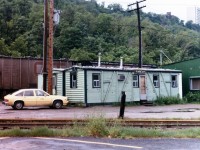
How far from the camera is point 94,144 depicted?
1033 centimetres

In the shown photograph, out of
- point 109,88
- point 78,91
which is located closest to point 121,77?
point 109,88

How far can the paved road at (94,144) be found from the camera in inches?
384

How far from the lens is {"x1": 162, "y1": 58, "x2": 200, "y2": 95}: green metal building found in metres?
36.8

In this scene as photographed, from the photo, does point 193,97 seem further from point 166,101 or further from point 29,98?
point 29,98

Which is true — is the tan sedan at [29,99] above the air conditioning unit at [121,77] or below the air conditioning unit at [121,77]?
below

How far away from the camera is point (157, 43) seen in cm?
8481

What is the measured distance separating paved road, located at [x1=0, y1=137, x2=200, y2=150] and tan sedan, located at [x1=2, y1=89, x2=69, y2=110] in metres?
13.6

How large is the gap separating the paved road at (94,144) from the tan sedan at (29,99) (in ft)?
44.5

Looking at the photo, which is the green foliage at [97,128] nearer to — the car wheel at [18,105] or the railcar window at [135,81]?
the car wheel at [18,105]

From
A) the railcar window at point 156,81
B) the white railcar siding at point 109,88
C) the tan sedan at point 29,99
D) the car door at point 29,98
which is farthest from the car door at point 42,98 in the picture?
the railcar window at point 156,81

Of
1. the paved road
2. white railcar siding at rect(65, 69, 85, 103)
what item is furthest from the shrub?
the paved road

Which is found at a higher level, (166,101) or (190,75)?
(190,75)

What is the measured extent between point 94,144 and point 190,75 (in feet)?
94.8

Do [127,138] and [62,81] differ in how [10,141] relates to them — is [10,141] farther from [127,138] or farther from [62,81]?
[62,81]
